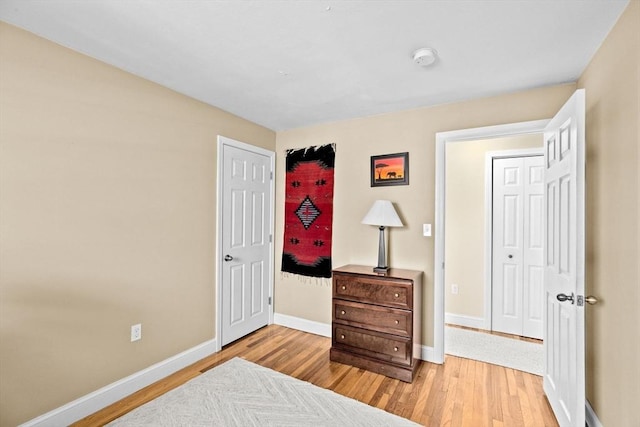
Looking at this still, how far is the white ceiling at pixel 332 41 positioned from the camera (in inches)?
61.4

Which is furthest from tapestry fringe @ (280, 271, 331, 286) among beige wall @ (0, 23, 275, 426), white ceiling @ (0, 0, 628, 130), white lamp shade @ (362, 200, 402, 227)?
white ceiling @ (0, 0, 628, 130)

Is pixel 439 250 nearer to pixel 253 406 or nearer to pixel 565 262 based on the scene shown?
pixel 565 262

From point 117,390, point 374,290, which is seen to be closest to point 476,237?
point 374,290

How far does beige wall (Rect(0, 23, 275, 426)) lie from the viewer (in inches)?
68.8

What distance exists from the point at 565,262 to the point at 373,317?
4.86ft

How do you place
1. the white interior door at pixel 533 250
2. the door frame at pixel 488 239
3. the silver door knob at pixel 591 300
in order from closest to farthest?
1. the silver door knob at pixel 591 300
2. the white interior door at pixel 533 250
3. the door frame at pixel 488 239

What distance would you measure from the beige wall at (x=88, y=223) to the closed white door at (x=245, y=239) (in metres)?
0.31

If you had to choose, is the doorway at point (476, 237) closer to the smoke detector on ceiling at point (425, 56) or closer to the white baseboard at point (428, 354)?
the white baseboard at point (428, 354)

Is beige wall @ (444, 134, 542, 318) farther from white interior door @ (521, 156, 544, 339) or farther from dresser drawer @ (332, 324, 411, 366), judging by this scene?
dresser drawer @ (332, 324, 411, 366)

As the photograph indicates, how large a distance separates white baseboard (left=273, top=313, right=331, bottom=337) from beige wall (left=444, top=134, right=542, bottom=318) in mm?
1617

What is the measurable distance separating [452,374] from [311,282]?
169 cm

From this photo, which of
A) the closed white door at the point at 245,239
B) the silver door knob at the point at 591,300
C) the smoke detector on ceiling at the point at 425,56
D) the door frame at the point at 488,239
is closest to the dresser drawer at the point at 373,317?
the closed white door at the point at 245,239

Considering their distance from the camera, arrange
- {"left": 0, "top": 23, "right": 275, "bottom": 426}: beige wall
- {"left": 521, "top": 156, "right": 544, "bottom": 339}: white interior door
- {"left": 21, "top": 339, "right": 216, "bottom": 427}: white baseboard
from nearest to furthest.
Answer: {"left": 0, "top": 23, "right": 275, "bottom": 426}: beige wall, {"left": 21, "top": 339, "right": 216, "bottom": 427}: white baseboard, {"left": 521, "top": 156, "right": 544, "bottom": 339}: white interior door

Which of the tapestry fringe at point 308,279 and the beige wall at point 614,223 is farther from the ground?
the beige wall at point 614,223
